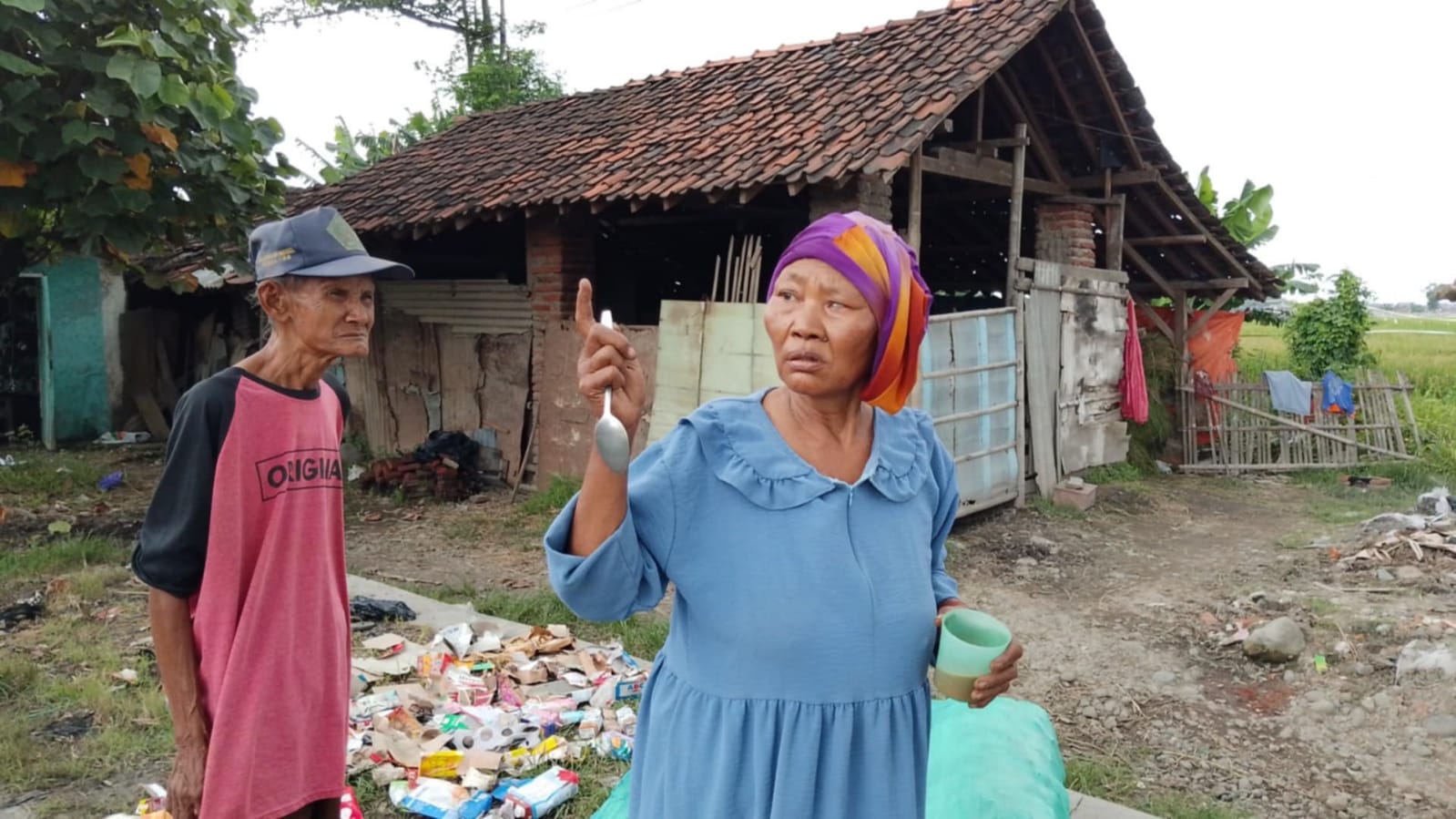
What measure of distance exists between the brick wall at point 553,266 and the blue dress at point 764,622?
702 centimetres

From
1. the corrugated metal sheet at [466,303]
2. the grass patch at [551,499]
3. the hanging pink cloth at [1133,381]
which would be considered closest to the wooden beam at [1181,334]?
the hanging pink cloth at [1133,381]

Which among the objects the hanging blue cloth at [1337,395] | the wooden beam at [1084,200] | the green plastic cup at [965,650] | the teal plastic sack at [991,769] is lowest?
the teal plastic sack at [991,769]

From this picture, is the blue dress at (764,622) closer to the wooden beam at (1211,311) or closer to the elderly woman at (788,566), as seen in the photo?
the elderly woman at (788,566)

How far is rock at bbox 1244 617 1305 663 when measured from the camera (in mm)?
5059

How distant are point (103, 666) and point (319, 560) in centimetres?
298

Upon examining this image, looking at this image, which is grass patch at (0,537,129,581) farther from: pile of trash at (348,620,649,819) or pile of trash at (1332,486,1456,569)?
pile of trash at (1332,486,1456,569)

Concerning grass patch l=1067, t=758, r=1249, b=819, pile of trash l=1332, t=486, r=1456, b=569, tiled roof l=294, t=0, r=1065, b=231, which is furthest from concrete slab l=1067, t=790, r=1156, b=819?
pile of trash l=1332, t=486, r=1456, b=569

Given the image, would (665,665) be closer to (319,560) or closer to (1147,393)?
(319,560)

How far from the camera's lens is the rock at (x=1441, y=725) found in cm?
418

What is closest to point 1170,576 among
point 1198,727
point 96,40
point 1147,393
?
point 1198,727

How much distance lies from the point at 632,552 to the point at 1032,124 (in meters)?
8.48

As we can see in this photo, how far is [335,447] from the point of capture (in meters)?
2.19

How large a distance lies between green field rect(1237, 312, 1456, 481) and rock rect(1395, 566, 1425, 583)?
439 centimetres

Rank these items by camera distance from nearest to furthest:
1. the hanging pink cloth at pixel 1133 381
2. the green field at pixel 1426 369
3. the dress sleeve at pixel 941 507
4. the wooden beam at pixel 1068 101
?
the dress sleeve at pixel 941 507, the wooden beam at pixel 1068 101, the hanging pink cloth at pixel 1133 381, the green field at pixel 1426 369
